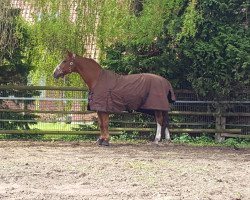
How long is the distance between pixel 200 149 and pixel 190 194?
196 inches

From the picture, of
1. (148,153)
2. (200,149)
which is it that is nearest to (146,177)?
(148,153)

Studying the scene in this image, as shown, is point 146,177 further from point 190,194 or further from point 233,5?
point 233,5

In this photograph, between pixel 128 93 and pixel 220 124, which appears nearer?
pixel 128 93

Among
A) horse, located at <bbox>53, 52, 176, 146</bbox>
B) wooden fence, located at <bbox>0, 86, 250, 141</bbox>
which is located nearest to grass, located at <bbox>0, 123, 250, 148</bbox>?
wooden fence, located at <bbox>0, 86, 250, 141</bbox>

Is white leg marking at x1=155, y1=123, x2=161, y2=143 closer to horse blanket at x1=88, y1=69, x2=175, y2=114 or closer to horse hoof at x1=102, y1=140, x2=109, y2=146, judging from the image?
horse blanket at x1=88, y1=69, x2=175, y2=114

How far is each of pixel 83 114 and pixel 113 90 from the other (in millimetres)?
2201

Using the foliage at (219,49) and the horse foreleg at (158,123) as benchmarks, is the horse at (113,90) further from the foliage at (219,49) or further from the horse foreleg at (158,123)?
the foliage at (219,49)

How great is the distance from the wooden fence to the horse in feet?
4.06

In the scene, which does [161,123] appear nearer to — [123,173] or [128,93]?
[128,93]

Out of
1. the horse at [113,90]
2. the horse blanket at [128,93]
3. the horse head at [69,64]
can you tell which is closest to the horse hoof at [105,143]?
the horse at [113,90]

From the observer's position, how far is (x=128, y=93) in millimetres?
11289

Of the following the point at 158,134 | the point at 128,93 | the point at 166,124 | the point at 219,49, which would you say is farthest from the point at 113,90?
the point at 219,49

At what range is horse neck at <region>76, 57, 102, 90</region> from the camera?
1135cm

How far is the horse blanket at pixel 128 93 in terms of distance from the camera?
11.1 m
